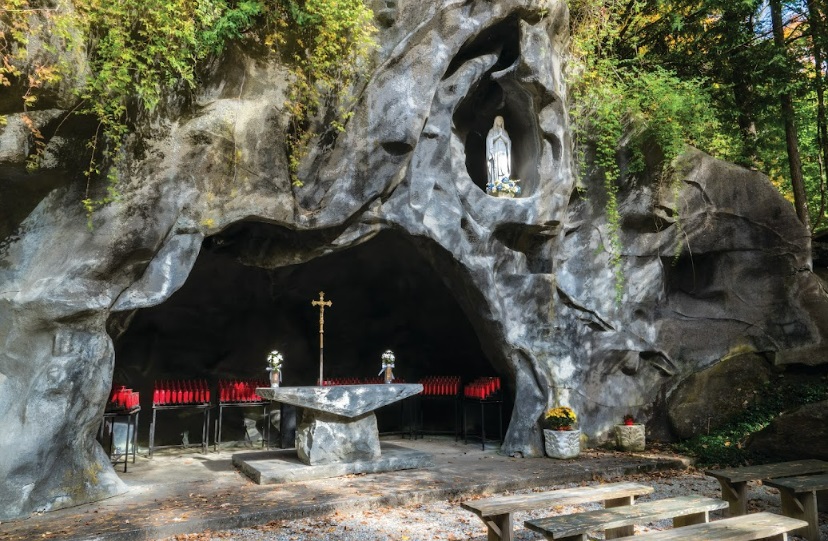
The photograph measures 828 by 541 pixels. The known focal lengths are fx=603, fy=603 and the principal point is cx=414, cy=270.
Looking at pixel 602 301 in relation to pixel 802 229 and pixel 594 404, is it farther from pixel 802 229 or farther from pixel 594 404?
pixel 802 229

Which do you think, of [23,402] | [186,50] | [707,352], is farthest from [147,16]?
[707,352]

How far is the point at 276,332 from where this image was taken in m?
12.3

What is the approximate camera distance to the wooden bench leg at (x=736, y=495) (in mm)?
6461

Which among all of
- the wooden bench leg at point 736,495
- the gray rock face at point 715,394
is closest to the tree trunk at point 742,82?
the gray rock face at point 715,394

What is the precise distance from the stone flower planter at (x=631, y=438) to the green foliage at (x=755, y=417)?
0.67 m

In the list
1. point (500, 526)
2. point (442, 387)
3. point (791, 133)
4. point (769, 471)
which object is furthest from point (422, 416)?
point (791, 133)

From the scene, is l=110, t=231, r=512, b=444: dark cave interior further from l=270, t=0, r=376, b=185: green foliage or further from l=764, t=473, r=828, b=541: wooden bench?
l=764, t=473, r=828, b=541: wooden bench

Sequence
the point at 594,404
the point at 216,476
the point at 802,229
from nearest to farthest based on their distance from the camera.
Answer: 1. the point at 216,476
2. the point at 594,404
3. the point at 802,229

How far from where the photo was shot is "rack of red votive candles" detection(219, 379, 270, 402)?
11.0 m

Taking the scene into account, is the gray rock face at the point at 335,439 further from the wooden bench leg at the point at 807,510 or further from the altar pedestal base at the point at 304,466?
the wooden bench leg at the point at 807,510

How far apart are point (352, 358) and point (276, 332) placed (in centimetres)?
179

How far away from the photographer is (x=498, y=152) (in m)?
11.1

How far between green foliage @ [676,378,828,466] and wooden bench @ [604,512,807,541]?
209 inches

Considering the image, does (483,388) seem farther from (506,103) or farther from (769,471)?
(769,471)
